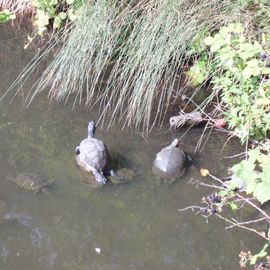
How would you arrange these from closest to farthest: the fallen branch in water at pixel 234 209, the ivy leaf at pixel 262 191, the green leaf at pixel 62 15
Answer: the ivy leaf at pixel 262 191 < the fallen branch in water at pixel 234 209 < the green leaf at pixel 62 15

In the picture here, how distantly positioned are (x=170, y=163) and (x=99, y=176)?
42 cm

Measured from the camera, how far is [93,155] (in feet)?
10.7

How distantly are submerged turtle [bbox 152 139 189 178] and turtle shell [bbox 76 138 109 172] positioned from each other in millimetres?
311

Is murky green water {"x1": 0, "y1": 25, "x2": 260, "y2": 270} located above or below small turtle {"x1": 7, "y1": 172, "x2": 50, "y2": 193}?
below

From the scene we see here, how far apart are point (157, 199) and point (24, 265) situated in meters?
0.85

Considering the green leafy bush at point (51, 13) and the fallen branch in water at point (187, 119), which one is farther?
the green leafy bush at point (51, 13)

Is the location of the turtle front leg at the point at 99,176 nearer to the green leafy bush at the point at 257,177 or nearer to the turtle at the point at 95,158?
the turtle at the point at 95,158

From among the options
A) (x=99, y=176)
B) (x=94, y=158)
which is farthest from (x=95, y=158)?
(x=99, y=176)

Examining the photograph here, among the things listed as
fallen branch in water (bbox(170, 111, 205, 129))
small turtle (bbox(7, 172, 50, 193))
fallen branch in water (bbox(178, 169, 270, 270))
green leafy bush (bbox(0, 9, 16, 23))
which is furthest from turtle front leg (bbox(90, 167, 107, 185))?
green leafy bush (bbox(0, 9, 16, 23))

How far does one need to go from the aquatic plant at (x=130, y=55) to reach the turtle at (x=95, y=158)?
42 centimetres

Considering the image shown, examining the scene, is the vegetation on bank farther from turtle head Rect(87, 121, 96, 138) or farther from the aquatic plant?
turtle head Rect(87, 121, 96, 138)

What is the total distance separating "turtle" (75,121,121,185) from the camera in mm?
3242

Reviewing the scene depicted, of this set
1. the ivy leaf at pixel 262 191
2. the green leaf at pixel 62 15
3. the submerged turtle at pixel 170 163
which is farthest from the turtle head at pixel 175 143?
the green leaf at pixel 62 15

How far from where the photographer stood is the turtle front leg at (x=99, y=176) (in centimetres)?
321
